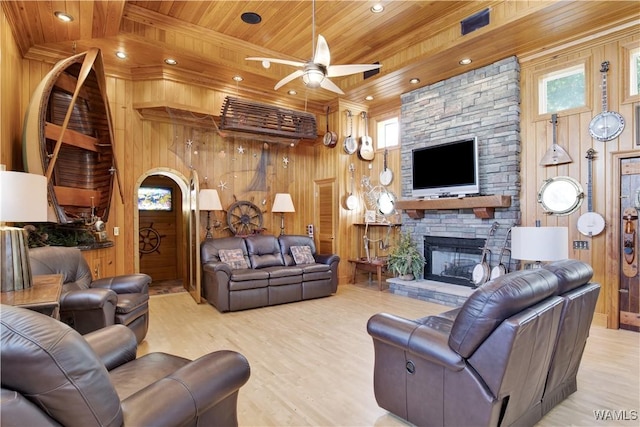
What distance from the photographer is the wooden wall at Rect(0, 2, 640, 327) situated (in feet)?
12.9

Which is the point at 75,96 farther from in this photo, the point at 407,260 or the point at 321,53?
the point at 407,260

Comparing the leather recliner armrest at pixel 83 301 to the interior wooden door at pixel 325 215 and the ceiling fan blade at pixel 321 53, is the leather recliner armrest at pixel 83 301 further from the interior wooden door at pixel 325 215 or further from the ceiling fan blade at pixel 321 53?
the interior wooden door at pixel 325 215

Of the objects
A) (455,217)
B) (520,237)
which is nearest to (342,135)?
(455,217)

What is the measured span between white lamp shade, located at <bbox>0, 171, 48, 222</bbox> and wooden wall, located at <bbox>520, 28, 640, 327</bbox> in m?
5.34

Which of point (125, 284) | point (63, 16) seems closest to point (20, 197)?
point (125, 284)

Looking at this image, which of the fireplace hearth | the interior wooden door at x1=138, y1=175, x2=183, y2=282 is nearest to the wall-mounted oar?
the interior wooden door at x1=138, y1=175, x2=183, y2=282

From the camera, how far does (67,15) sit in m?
3.39

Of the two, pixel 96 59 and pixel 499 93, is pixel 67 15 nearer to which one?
pixel 96 59

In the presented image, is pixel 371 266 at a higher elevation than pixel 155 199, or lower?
lower

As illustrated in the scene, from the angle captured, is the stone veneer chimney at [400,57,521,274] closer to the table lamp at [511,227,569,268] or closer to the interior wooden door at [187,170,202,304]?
the table lamp at [511,227,569,268]

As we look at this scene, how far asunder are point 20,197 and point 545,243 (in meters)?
3.96

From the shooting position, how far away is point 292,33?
4957mm

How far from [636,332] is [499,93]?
3373mm

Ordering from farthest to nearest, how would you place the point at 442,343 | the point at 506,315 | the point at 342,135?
the point at 342,135
the point at 442,343
the point at 506,315
